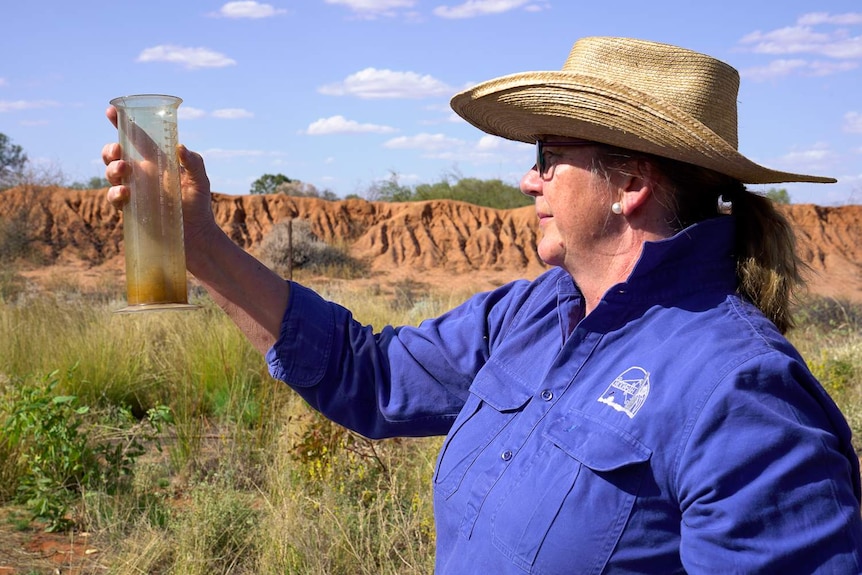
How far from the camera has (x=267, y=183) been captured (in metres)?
38.1

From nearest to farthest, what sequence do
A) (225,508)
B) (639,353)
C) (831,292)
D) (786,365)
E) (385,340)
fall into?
1. (786,365)
2. (639,353)
3. (385,340)
4. (225,508)
5. (831,292)

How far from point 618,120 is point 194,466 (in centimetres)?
414

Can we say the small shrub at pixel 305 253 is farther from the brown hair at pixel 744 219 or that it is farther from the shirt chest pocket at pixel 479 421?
the brown hair at pixel 744 219

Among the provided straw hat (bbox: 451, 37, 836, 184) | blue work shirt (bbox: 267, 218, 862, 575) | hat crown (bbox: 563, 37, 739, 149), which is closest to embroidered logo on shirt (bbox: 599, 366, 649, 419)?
blue work shirt (bbox: 267, 218, 862, 575)

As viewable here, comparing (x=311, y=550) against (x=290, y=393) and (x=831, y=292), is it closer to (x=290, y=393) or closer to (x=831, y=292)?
(x=290, y=393)

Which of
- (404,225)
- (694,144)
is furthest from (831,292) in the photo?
(694,144)

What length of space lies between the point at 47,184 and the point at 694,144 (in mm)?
27083

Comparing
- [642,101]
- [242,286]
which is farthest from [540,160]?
[242,286]

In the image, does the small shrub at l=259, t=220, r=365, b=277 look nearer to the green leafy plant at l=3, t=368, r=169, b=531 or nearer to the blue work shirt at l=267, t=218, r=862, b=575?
the green leafy plant at l=3, t=368, r=169, b=531

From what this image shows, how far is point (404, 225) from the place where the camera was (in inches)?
1028

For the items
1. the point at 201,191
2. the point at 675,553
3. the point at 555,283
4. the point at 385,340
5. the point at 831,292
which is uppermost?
the point at 201,191

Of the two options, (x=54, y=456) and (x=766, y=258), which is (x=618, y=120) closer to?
(x=766, y=258)

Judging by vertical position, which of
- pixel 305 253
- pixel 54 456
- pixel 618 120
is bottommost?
pixel 305 253

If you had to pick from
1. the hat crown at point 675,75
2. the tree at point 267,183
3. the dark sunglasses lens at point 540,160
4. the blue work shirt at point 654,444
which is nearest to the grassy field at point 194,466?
the blue work shirt at point 654,444
